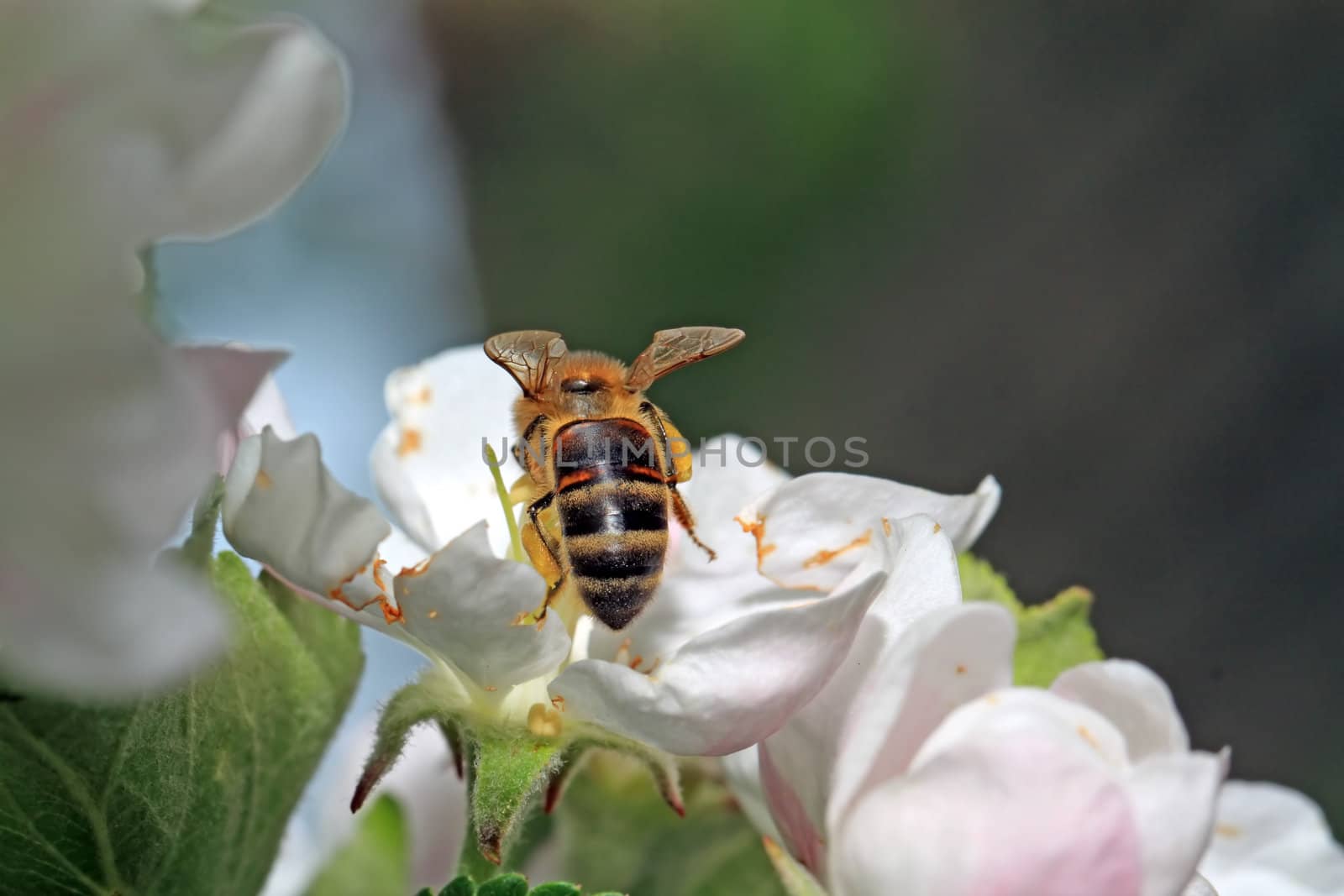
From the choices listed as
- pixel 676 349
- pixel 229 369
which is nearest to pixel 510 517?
pixel 676 349

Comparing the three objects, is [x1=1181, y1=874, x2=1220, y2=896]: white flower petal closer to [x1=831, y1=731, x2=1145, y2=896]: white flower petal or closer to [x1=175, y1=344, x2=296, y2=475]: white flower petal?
[x1=831, y1=731, x2=1145, y2=896]: white flower petal

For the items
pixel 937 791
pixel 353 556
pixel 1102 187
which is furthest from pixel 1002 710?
pixel 1102 187

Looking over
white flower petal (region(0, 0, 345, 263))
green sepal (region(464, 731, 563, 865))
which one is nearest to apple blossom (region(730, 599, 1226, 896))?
green sepal (region(464, 731, 563, 865))

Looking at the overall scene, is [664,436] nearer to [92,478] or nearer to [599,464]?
[599,464]

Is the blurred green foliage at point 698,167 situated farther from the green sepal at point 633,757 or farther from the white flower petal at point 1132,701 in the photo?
the white flower petal at point 1132,701

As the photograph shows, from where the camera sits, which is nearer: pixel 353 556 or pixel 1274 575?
pixel 353 556

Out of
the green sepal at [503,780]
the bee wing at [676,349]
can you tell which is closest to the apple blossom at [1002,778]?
the green sepal at [503,780]

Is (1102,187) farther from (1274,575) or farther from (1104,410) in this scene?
(1274,575)
